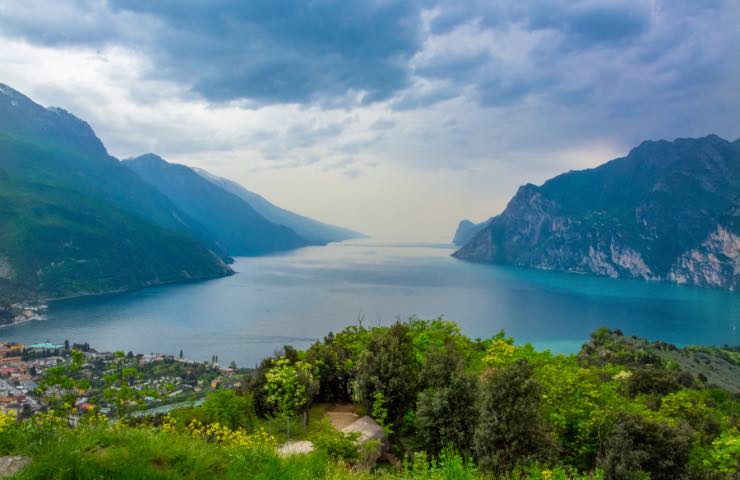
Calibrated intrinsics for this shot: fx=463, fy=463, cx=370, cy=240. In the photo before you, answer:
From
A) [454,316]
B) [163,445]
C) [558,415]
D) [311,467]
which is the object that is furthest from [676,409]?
[454,316]

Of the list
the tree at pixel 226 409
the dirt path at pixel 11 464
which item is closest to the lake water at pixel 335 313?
the tree at pixel 226 409

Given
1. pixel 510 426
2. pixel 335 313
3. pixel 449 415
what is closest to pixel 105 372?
pixel 449 415

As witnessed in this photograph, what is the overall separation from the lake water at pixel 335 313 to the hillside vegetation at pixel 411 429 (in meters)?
47.7

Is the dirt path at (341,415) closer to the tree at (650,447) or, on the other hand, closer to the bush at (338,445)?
the bush at (338,445)

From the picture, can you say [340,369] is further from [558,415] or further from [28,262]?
[28,262]

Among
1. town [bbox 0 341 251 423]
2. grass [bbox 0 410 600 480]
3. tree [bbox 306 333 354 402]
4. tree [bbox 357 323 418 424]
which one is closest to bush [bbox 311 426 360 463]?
grass [bbox 0 410 600 480]

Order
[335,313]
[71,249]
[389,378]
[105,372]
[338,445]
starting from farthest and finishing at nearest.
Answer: [71,249] → [335,313] → [105,372] → [389,378] → [338,445]

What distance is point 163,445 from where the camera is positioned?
19.2 feet

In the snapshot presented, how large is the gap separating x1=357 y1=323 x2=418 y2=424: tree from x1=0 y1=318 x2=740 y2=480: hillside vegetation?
0.04m

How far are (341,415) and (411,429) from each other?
2705mm

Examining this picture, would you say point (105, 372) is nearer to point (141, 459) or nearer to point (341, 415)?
point (341, 415)

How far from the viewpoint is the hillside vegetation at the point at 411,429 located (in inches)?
223

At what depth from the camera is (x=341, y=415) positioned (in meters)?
16.5

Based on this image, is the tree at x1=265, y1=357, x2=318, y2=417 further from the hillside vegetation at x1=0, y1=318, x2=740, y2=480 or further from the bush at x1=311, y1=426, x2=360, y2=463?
the bush at x1=311, y1=426, x2=360, y2=463
